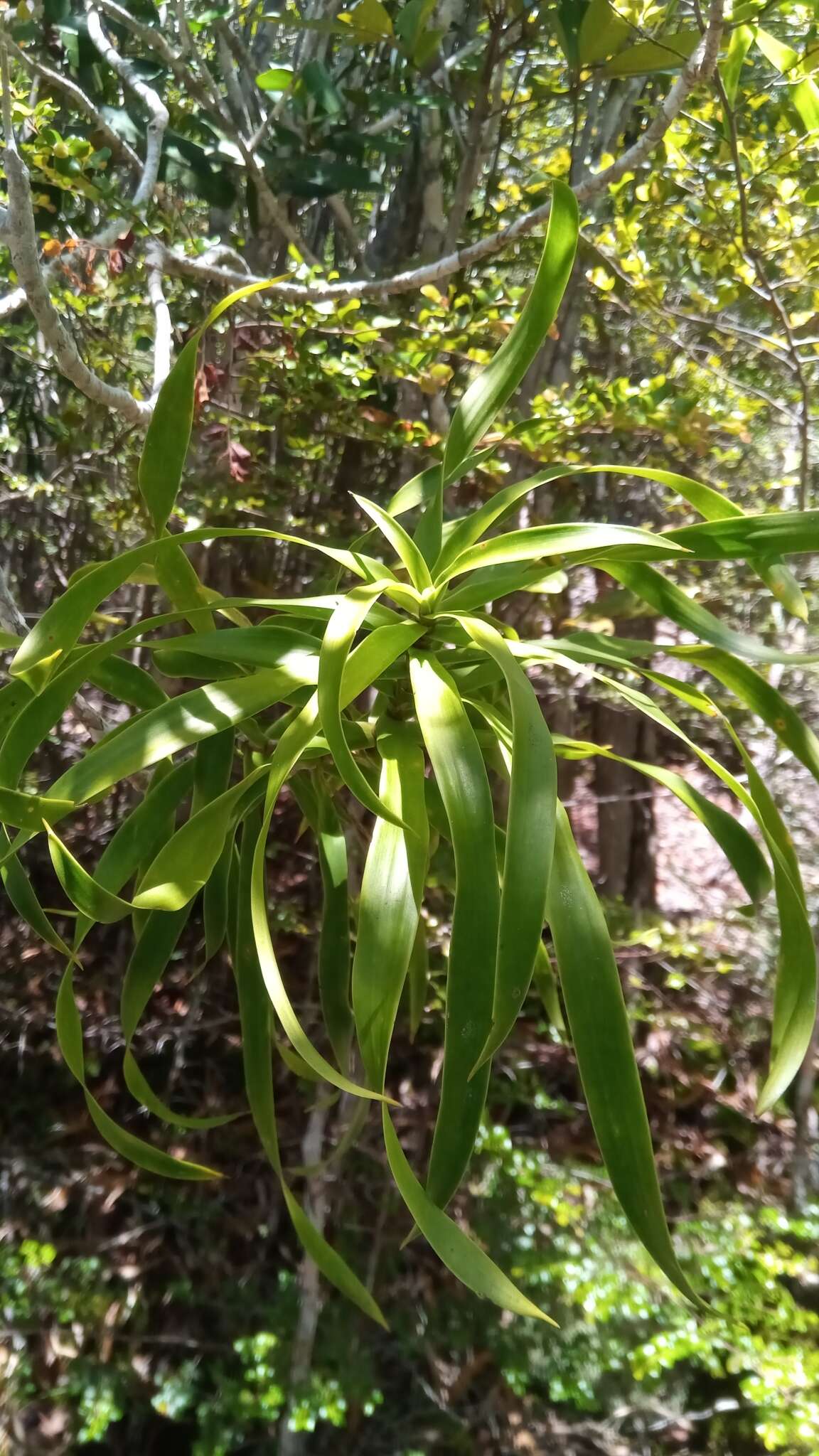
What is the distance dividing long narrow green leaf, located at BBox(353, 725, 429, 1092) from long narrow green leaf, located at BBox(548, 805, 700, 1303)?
3.1 inches

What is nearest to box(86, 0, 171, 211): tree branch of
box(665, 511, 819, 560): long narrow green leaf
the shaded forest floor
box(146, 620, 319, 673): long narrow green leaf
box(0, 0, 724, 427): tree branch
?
box(0, 0, 724, 427): tree branch

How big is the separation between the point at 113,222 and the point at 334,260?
0.47 metres

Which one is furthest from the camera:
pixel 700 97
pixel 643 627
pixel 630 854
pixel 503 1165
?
pixel 630 854

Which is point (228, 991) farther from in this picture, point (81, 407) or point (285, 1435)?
point (81, 407)

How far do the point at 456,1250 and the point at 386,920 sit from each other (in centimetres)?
15

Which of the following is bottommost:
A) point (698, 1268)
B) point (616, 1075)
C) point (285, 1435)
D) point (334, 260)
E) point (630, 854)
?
point (285, 1435)

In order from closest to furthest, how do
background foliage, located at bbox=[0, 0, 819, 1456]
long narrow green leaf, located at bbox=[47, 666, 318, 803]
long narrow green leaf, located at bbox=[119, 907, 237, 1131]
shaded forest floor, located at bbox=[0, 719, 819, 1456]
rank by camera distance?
long narrow green leaf, located at bbox=[47, 666, 318, 803], long narrow green leaf, located at bbox=[119, 907, 237, 1131], background foliage, located at bbox=[0, 0, 819, 1456], shaded forest floor, located at bbox=[0, 719, 819, 1456]

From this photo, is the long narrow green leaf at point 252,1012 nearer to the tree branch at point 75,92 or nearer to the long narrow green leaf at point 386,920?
the long narrow green leaf at point 386,920

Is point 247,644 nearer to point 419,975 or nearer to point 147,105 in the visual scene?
point 419,975

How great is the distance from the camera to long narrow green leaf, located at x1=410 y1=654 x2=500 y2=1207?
1.13 feet

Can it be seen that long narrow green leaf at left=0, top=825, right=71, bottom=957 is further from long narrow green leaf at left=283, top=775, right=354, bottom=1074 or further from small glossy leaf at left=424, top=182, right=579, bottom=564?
small glossy leaf at left=424, top=182, right=579, bottom=564

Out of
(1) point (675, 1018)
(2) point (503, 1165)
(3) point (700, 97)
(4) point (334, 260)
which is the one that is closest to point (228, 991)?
(2) point (503, 1165)

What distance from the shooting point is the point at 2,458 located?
4.21 ft

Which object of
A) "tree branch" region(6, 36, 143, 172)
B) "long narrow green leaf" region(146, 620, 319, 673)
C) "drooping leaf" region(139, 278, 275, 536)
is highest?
Answer: "tree branch" region(6, 36, 143, 172)
